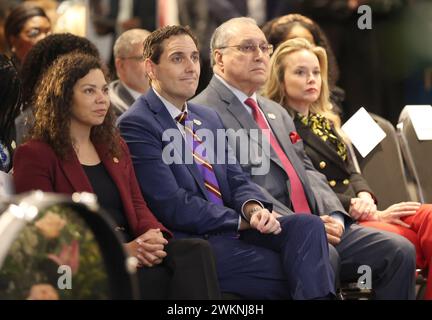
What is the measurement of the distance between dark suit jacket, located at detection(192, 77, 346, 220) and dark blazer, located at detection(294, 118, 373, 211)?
0.31ft

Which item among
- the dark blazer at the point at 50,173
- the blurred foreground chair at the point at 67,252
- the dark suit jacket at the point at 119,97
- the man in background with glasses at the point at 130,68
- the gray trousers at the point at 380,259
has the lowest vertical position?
the gray trousers at the point at 380,259

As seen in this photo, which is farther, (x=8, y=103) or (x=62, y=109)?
(x=8, y=103)

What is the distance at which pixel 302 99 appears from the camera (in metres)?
6.04

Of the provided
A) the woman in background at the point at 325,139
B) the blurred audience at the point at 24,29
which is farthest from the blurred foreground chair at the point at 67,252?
the blurred audience at the point at 24,29

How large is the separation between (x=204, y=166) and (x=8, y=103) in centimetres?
94

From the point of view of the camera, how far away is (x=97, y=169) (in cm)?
486

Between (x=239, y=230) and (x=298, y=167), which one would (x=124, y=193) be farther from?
(x=298, y=167)

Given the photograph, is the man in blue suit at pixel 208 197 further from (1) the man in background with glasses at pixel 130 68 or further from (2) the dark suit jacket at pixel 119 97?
(1) the man in background with glasses at pixel 130 68

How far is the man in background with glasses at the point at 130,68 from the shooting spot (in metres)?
6.52

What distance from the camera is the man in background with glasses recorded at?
257 inches

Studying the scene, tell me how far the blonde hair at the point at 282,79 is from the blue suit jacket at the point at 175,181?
2.95 ft

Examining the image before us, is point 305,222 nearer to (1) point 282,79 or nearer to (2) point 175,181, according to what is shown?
(2) point 175,181

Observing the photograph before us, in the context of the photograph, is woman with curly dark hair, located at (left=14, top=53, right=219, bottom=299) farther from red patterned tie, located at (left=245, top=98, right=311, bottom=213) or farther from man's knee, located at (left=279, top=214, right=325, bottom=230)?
red patterned tie, located at (left=245, top=98, right=311, bottom=213)

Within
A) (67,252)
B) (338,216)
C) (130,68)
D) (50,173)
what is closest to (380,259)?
(338,216)
